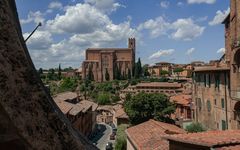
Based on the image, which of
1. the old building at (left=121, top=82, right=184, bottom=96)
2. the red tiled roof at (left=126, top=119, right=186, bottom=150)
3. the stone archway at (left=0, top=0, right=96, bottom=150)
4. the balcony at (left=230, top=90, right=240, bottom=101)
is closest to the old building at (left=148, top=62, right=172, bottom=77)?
the old building at (left=121, top=82, right=184, bottom=96)

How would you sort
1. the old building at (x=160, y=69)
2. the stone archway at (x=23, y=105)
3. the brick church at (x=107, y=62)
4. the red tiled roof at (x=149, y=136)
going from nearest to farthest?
the stone archway at (x=23, y=105) → the red tiled roof at (x=149, y=136) → the brick church at (x=107, y=62) → the old building at (x=160, y=69)

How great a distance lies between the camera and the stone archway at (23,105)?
7.93ft

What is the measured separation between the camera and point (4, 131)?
260cm

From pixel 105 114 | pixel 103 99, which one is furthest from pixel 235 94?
pixel 103 99

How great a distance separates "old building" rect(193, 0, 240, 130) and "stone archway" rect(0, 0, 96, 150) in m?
29.7

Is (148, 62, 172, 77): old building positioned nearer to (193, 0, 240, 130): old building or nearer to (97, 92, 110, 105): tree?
(97, 92, 110, 105): tree

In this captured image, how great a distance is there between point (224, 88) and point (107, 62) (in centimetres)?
13853

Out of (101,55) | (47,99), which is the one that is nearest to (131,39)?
(101,55)

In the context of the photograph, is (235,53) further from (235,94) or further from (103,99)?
(103,99)

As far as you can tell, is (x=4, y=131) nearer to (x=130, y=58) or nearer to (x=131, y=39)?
(x=130, y=58)

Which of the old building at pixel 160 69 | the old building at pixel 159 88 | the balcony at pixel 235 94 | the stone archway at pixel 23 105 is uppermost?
the old building at pixel 160 69

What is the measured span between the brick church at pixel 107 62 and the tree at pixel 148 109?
119m

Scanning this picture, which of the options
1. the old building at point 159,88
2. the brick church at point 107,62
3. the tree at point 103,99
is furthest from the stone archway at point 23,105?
the brick church at point 107,62

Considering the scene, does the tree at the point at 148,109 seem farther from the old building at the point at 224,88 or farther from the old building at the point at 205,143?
the old building at the point at 205,143
